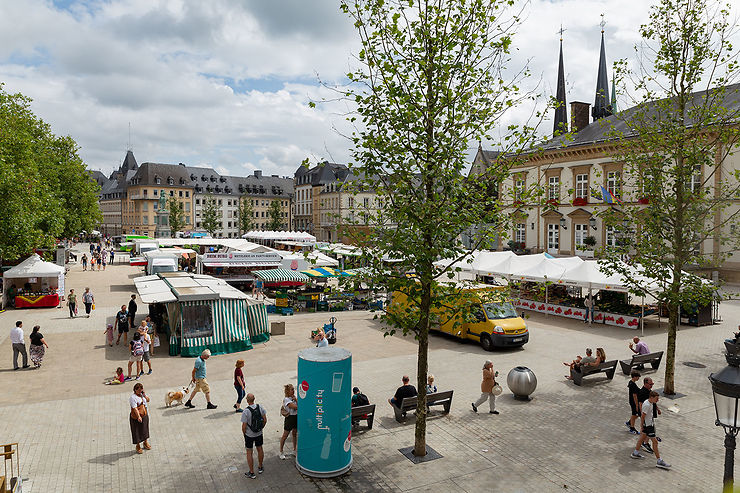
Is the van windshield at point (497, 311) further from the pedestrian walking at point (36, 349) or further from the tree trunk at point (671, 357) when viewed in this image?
the pedestrian walking at point (36, 349)

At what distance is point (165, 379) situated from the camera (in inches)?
597

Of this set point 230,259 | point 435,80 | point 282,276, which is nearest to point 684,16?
point 435,80

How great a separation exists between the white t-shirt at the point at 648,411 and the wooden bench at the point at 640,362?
6.36m

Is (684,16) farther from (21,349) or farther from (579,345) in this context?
(21,349)

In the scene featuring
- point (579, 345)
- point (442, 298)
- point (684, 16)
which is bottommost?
point (579, 345)

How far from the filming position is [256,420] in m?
9.30

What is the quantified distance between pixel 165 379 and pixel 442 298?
9465 millimetres

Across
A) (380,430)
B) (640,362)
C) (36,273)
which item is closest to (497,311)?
(640,362)

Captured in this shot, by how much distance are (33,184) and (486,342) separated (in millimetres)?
25302

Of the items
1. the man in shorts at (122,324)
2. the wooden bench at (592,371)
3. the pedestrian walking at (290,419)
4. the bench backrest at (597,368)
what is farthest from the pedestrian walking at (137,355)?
the bench backrest at (597,368)

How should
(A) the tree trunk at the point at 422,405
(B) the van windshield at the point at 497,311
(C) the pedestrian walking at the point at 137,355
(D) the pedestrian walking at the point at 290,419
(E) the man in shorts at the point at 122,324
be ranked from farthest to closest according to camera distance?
(B) the van windshield at the point at 497,311, (E) the man in shorts at the point at 122,324, (C) the pedestrian walking at the point at 137,355, (D) the pedestrian walking at the point at 290,419, (A) the tree trunk at the point at 422,405

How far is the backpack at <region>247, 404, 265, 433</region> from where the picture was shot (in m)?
9.28

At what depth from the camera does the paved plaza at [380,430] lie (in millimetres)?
9109

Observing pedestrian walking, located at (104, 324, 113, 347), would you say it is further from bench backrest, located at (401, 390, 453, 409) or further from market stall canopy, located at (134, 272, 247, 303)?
bench backrest, located at (401, 390, 453, 409)
